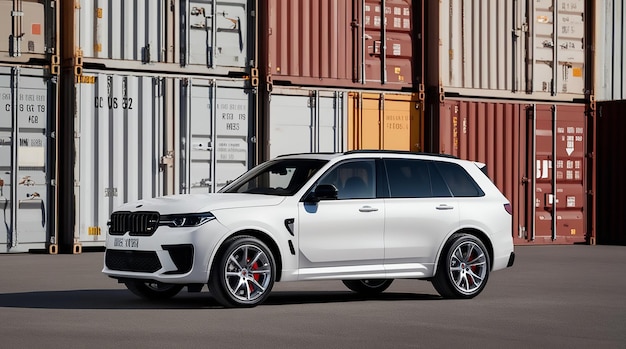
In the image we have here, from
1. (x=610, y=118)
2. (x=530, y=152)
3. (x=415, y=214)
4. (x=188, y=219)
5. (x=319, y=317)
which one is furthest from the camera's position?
(x=610, y=118)

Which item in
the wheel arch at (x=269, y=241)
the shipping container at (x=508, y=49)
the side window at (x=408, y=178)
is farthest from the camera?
the shipping container at (x=508, y=49)

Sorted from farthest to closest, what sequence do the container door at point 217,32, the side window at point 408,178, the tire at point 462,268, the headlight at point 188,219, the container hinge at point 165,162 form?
the container door at point 217,32 → the container hinge at point 165,162 → the tire at point 462,268 → the side window at point 408,178 → the headlight at point 188,219

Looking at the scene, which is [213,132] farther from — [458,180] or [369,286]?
[458,180]

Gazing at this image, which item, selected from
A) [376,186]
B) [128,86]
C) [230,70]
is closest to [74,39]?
[128,86]

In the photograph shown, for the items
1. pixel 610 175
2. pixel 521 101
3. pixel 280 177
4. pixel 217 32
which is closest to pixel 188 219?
pixel 280 177

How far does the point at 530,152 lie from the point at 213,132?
7.22 metres

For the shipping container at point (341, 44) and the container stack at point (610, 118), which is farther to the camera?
the container stack at point (610, 118)

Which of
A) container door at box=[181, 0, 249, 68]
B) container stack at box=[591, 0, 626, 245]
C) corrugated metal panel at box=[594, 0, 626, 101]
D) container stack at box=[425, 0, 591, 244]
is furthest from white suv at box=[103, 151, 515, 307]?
corrugated metal panel at box=[594, 0, 626, 101]

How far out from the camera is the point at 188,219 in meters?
10.6

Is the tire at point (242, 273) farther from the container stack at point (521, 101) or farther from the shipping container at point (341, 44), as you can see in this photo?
the container stack at point (521, 101)

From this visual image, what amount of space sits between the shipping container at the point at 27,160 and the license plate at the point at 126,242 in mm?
8577

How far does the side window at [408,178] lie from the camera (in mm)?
11984

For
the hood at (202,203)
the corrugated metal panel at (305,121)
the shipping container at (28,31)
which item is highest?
the shipping container at (28,31)

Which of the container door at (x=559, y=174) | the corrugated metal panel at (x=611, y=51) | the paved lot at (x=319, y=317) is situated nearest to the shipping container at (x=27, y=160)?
the paved lot at (x=319, y=317)
